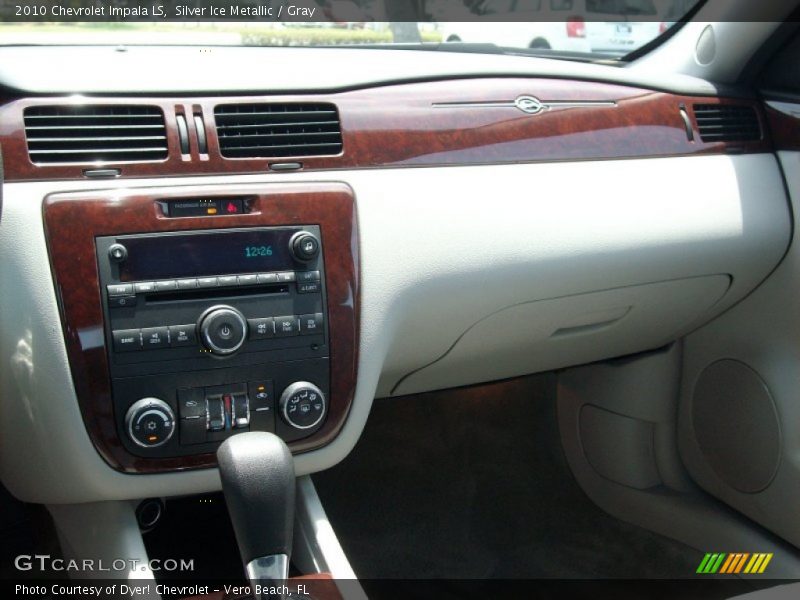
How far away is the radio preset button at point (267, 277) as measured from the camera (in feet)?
5.07

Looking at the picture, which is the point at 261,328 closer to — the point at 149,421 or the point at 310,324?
the point at 310,324

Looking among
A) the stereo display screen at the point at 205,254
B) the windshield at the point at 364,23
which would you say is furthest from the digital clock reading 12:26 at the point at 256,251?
the windshield at the point at 364,23

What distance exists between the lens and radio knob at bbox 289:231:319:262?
5.12 ft

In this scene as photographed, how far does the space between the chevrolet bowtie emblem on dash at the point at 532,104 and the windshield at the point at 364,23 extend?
23cm

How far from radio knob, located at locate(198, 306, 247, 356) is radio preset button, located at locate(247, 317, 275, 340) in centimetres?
3

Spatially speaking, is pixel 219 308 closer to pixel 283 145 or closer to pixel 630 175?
pixel 283 145

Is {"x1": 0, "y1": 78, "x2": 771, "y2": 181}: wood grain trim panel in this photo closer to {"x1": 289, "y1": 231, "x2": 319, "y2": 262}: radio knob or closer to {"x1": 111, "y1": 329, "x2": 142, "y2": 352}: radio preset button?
{"x1": 289, "y1": 231, "x2": 319, "y2": 262}: radio knob

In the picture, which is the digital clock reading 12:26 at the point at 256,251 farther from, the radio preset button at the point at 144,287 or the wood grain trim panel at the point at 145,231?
the radio preset button at the point at 144,287

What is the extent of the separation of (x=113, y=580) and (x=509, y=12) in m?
1.41

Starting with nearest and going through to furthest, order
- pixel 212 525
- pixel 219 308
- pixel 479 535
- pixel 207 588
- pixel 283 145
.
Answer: pixel 219 308 < pixel 283 145 < pixel 207 588 < pixel 212 525 < pixel 479 535

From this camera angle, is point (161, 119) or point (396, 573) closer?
point (161, 119)

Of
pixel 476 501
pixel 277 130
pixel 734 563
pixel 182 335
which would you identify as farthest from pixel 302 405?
pixel 734 563

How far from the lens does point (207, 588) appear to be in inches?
73.0

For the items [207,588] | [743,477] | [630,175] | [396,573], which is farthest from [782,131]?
[207,588]
